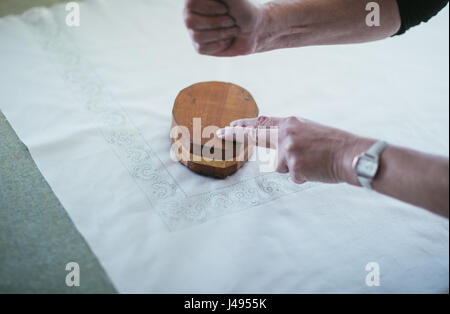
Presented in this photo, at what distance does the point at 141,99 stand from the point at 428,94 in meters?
1.00

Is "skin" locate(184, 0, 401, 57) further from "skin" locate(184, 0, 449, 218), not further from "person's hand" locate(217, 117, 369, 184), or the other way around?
"person's hand" locate(217, 117, 369, 184)

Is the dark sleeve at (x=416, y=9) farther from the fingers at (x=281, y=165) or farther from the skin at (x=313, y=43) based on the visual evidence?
the fingers at (x=281, y=165)

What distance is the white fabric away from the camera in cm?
80

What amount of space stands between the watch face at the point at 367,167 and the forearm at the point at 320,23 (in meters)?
0.41

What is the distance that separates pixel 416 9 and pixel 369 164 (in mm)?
558

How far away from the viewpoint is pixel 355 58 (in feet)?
4.66

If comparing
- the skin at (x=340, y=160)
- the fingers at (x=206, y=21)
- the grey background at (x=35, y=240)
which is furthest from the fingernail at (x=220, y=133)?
the grey background at (x=35, y=240)

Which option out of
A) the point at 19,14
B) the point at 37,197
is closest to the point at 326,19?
the point at 37,197

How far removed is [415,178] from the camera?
0.65 meters

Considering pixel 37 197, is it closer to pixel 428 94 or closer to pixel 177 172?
pixel 177 172

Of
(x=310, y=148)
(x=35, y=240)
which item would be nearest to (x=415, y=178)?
(x=310, y=148)

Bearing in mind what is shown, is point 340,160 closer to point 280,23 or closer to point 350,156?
point 350,156

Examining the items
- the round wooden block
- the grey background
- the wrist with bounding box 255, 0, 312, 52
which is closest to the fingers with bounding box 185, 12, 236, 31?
the wrist with bounding box 255, 0, 312, 52

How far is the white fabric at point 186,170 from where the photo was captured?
0.80m
